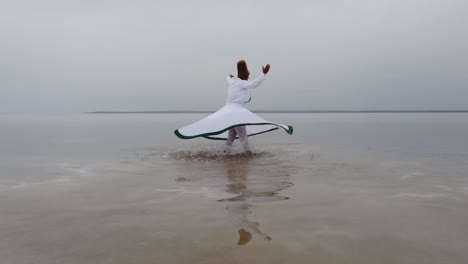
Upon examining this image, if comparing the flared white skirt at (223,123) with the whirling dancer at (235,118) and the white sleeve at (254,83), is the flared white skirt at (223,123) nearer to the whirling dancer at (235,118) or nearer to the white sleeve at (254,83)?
the whirling dancer at (235,118)

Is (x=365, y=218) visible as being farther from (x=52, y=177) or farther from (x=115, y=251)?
(x=52, y=177)

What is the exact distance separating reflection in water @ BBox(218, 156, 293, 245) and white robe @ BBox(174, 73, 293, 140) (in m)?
1.75

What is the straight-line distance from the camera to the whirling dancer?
10219mm

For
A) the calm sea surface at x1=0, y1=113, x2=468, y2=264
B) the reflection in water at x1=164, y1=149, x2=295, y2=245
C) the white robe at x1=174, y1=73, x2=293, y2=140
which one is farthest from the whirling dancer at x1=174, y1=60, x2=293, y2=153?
the calm sea surface at x1=0, y1=113, x2=468, y2=264

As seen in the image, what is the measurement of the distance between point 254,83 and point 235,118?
1.03 meters

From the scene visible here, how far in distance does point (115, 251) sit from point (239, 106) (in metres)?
7.83

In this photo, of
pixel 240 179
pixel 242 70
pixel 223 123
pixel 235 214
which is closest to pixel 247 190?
pixel 240 179

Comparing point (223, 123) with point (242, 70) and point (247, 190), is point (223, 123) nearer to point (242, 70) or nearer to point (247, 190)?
point (242, 70)

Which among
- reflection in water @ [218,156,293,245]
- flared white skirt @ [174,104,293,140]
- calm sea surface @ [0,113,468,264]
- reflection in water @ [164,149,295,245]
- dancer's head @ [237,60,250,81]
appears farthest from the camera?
dancer's head @ [237,60,250,81]

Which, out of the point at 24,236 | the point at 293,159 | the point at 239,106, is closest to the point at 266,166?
the point at 293,159

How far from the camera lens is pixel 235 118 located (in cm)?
1028

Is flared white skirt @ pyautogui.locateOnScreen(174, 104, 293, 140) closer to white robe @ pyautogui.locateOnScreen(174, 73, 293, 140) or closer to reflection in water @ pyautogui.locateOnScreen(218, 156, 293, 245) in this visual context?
white robe @ pyautogui.locateOnScreen(174, 73, 293, 140)

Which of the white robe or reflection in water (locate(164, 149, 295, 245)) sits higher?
the white robe

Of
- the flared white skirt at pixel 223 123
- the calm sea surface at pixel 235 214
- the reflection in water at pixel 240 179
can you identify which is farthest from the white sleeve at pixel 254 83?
the calm sea surface at pixel 235 214
